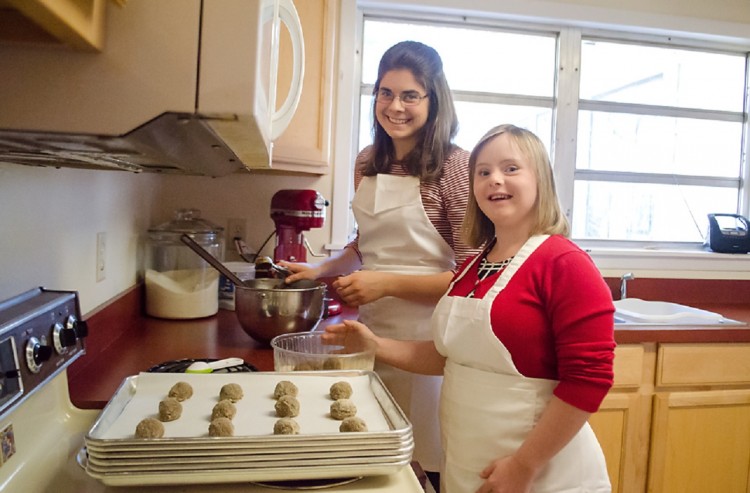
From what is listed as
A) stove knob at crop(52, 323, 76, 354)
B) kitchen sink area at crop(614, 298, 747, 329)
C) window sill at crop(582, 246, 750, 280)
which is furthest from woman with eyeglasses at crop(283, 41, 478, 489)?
window sill at crop(582, 246, 750, 280)

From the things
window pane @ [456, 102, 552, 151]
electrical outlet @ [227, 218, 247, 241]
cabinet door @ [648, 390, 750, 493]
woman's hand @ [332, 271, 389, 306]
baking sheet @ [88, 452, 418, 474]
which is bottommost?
cabinet door @ [648, 390, 750, 493]

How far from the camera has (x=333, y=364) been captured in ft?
3.22

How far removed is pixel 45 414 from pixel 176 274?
891 mm

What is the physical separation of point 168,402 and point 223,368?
0.88ft

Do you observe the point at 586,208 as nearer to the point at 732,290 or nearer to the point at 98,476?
the point at 732,290

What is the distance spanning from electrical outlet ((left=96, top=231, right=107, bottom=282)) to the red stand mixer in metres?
0.66

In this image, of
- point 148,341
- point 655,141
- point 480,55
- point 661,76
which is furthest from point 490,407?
point 661,76

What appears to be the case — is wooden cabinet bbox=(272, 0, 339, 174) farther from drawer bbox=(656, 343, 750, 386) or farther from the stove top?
drawer bbox=(656, 343, 750, 386)

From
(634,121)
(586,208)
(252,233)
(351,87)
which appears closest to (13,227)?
(252,233)

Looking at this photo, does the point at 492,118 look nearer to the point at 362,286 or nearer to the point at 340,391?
the point at 362,286

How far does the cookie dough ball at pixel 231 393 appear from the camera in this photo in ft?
2.68

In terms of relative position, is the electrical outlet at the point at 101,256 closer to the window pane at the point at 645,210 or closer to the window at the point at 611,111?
the window at the point at 611,111

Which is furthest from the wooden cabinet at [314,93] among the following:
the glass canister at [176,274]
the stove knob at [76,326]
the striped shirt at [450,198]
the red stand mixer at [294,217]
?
the stove knob at [76,326]

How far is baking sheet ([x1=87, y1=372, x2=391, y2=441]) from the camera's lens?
0.72 meters
